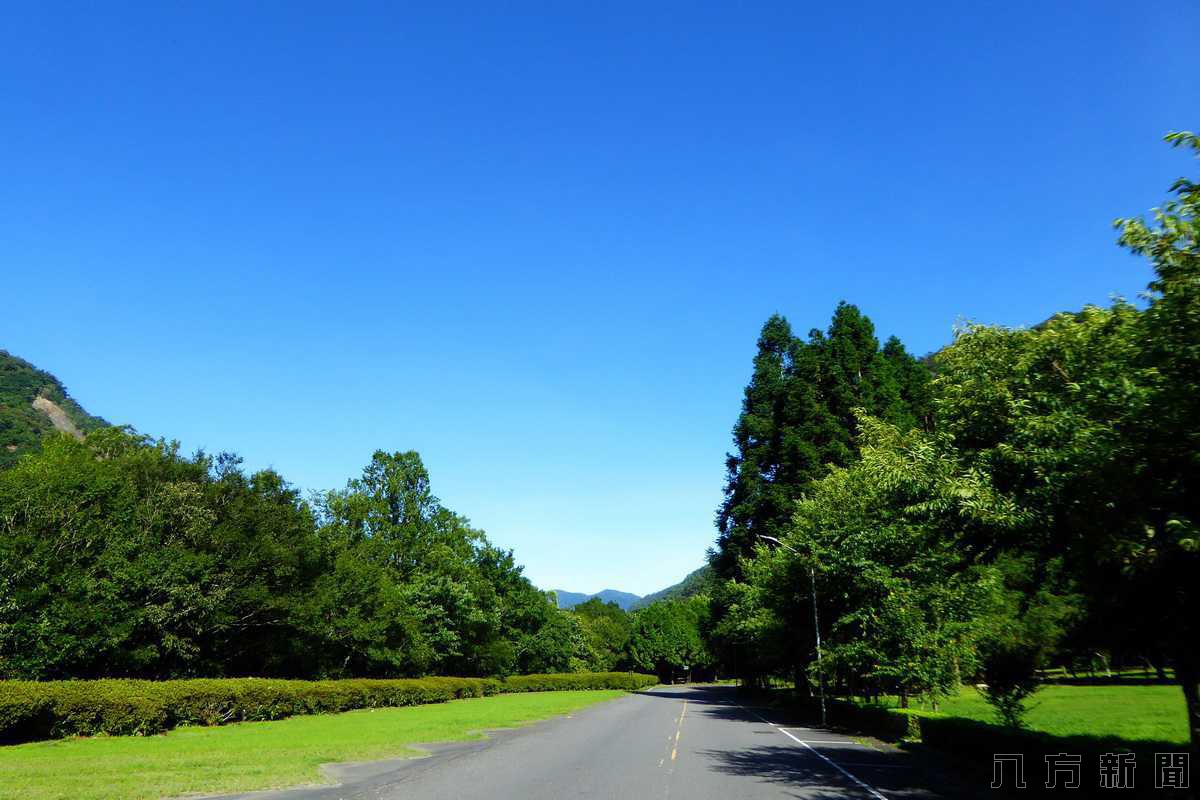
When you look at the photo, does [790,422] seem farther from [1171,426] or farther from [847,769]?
[1171,426]

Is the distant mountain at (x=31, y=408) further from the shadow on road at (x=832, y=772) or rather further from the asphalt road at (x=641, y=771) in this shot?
the shadow on road at (x=832, y=772)

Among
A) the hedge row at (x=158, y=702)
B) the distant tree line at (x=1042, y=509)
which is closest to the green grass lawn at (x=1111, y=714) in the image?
the distant tree line at (x=1042, y=509)

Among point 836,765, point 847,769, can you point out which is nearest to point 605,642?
point 836,765

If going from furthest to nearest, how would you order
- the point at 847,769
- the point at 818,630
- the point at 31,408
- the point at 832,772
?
the point at 31,408 → the point at 818,630 → the point at 847,769 → the point at 832,772

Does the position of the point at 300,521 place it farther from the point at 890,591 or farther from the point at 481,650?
the point at 890,591

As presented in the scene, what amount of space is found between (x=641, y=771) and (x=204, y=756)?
10388mm

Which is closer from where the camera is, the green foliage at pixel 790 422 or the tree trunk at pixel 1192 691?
the tree trunk at pixel 1192 691

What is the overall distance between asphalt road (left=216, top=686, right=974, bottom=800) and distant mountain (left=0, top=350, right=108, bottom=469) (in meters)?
94.3

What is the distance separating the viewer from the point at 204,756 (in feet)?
57.8

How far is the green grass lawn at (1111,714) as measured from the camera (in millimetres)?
20683

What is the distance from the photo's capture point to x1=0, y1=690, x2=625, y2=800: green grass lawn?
12.6m

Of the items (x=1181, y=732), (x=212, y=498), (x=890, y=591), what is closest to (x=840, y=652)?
(x=890, y=591)

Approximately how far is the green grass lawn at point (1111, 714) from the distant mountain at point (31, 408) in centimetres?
10296

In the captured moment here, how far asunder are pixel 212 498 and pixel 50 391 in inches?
6484
